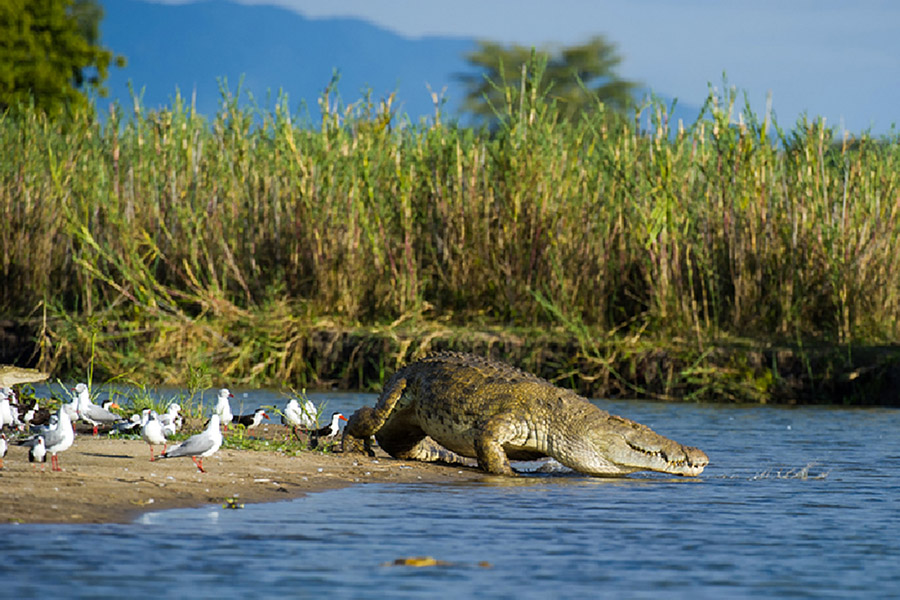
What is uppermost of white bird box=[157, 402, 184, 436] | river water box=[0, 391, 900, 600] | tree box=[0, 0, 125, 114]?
tree box=[0, 0, 125, 114]

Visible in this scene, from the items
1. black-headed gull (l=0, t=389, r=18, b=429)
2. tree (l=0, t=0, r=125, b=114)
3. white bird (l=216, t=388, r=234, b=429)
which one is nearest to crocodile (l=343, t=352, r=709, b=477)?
white bird (l=216, t=388, r=234, b=429)

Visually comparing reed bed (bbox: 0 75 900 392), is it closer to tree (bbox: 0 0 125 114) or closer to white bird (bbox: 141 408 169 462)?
white bird (bbox: 141 408 169 462)

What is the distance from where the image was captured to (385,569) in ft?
19.3

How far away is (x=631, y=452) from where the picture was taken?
9.42 metres

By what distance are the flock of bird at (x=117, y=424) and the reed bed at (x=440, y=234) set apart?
17.4 feet

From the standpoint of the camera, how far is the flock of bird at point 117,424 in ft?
26.7

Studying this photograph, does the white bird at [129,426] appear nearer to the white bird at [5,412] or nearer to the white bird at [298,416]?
the white bird at [5,412]

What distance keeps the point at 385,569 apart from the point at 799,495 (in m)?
3.63

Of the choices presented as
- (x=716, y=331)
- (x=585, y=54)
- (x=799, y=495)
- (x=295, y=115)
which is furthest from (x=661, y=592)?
(x=585, y=54)

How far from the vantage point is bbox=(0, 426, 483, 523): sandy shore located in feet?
23.2

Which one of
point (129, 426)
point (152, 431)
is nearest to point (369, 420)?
point (129, 426)

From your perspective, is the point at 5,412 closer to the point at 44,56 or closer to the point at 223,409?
the point at 223,409

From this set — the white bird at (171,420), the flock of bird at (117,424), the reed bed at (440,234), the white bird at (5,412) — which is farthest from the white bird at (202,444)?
the reed bed at (440,234)

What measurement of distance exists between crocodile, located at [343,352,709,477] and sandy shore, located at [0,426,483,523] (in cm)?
26
